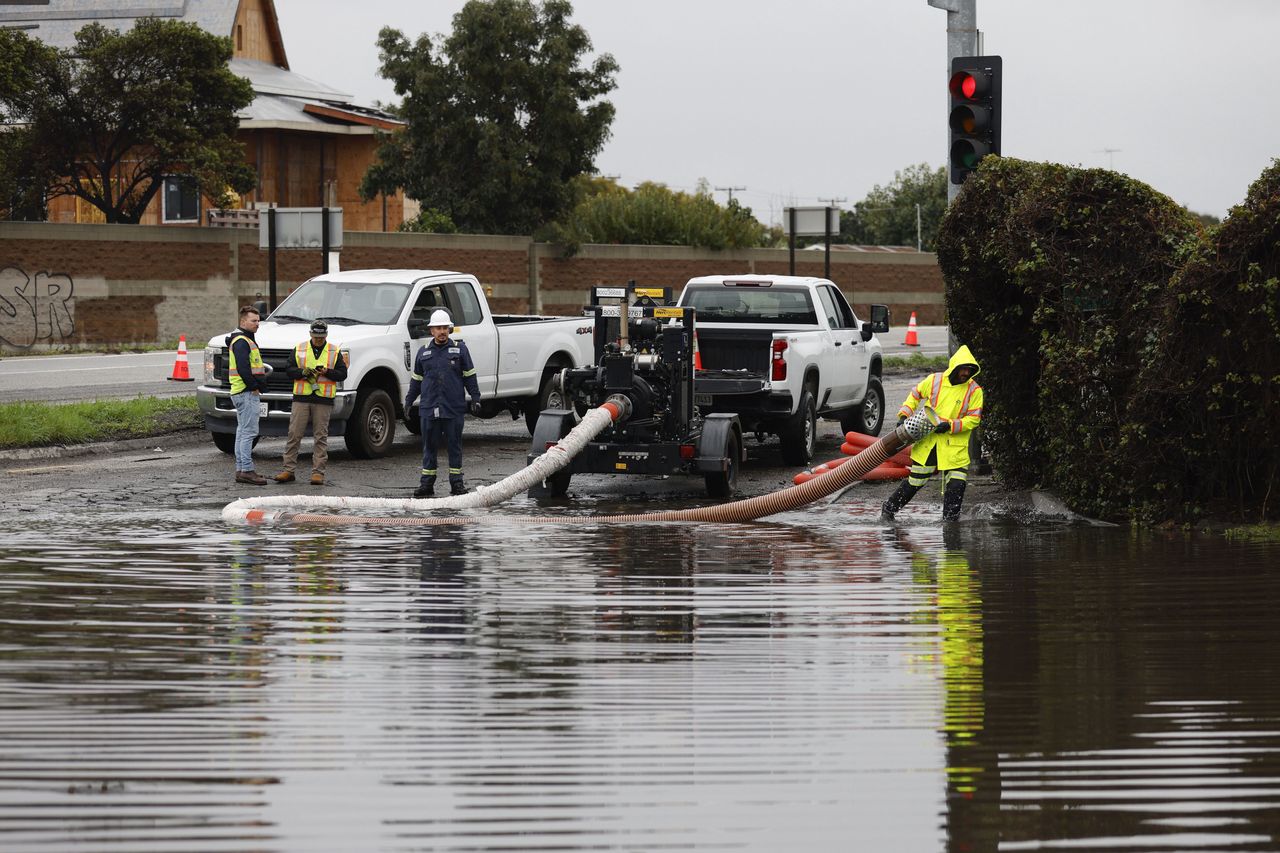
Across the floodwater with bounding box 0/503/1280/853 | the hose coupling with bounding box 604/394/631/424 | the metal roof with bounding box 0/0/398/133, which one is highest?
the metal roof with bounding box 0/0/398/133

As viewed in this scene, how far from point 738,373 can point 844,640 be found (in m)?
8.40

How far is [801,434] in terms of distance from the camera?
17.2 m

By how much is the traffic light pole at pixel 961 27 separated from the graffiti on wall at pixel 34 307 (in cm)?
3451

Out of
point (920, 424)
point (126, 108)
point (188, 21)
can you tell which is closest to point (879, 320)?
point (920, 424)

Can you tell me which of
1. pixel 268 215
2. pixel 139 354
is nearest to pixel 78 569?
pixel 268 215

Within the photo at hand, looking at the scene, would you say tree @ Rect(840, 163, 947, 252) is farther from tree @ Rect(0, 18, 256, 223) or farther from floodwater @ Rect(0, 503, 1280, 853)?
floodwater @ Rect(0, 503, 1280, 853)

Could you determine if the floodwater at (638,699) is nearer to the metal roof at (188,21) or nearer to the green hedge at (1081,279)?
the green hedge at (1081,279)

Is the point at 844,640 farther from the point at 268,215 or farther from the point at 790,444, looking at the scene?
the point at 268,215

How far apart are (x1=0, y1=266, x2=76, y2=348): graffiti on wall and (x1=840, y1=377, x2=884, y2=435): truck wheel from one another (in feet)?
101

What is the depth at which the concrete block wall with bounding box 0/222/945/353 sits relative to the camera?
147ft

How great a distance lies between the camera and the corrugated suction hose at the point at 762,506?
13.3 m

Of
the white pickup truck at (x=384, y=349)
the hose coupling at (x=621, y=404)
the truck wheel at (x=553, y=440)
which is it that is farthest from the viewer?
the white pickup truck at (x=384, y=349)

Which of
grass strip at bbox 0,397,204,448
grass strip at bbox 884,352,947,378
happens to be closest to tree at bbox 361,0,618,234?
grass strip at bbox 884,352,947,378

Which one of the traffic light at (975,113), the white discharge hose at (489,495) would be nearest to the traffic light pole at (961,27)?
the traffic light at (975,113)
